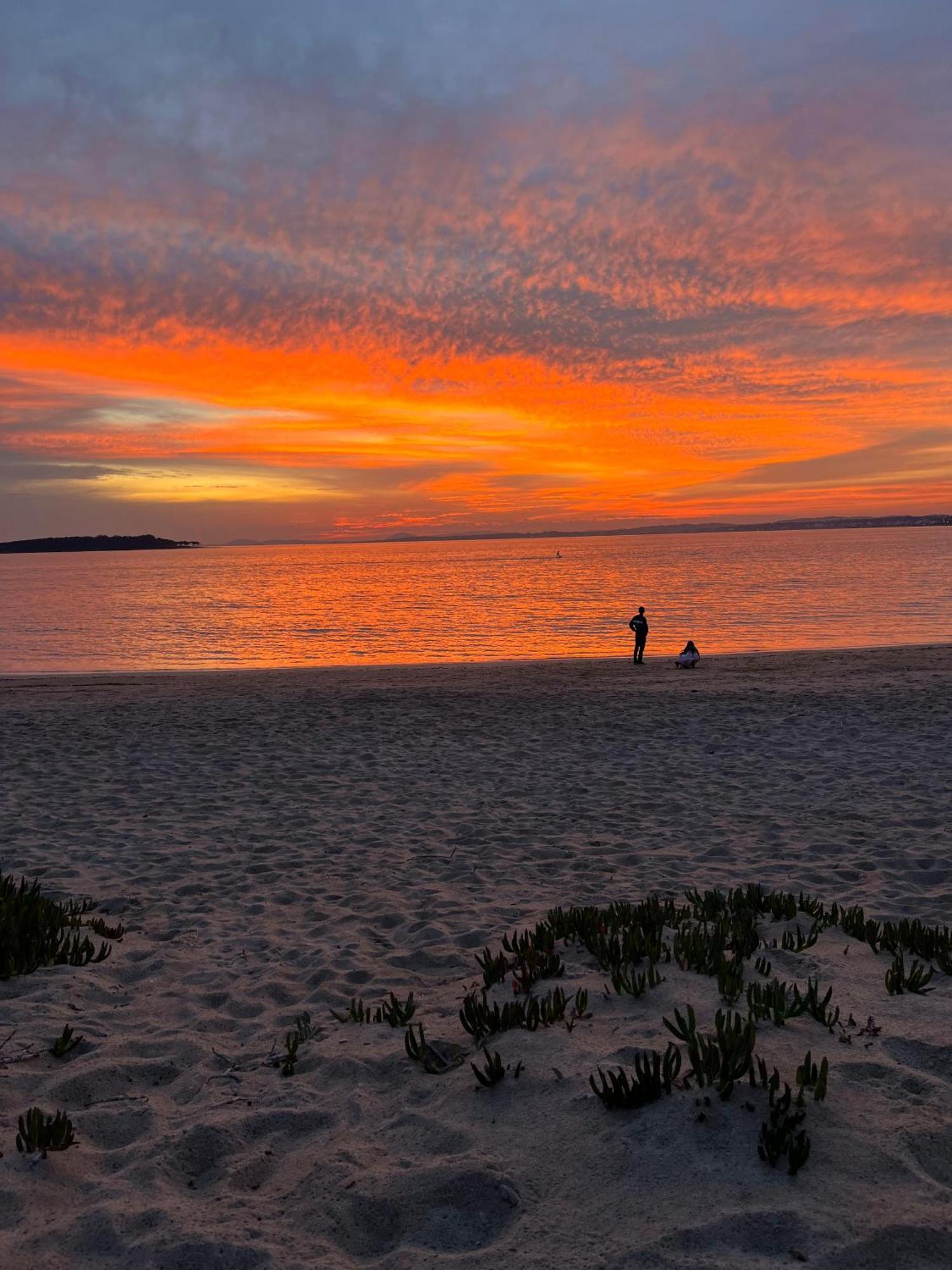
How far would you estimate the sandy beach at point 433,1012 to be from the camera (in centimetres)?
310

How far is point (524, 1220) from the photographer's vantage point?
3129 millimetres

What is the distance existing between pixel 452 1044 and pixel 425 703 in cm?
1519

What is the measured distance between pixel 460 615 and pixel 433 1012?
52373 mm

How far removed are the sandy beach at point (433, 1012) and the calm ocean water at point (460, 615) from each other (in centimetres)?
2303

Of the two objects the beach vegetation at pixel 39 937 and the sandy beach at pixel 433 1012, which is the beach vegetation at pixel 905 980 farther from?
the beach vegetation at pixel 39 937

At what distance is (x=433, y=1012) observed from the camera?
16.9ft

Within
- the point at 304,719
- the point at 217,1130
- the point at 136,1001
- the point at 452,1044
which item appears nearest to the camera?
the point at 217,1130

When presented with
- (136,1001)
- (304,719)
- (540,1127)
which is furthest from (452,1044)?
(304,719)

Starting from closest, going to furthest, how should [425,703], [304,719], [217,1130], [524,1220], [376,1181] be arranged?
[524,1220] < [376,1181] < [217,1130] < [304,719] < [425,703]

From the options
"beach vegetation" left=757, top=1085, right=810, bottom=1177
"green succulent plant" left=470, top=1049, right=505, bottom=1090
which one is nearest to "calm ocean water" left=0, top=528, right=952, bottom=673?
"green succulent plant" left=470, top=1049, right=505, bottom=1090

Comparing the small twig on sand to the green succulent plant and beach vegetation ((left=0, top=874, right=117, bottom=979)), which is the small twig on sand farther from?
the green succulent plant

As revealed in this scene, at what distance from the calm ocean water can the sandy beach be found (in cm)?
2303

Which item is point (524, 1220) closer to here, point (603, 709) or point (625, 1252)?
point (625, 1252)

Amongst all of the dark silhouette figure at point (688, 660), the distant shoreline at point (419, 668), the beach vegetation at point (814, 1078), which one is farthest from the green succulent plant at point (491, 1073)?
the dark silhouette figure at point (688, 660)
